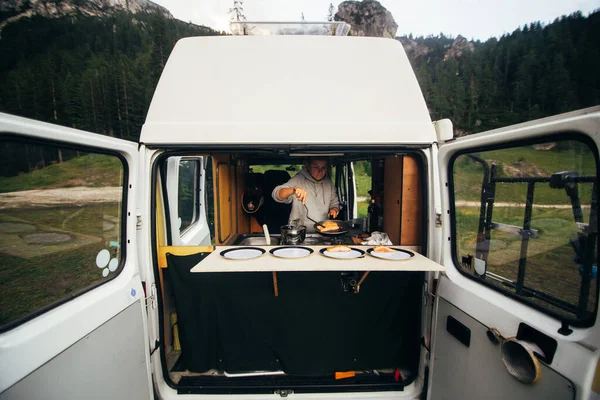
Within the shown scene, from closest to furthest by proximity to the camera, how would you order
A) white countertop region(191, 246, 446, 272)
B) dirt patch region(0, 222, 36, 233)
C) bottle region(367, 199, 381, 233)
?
white countertop region(191, 246, 446, 272), bottle region(367, 199, 381, 233), dirt patch region(0, 222, 36, 233)

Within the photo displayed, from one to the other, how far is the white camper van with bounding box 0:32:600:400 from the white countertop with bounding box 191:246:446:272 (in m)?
0.02

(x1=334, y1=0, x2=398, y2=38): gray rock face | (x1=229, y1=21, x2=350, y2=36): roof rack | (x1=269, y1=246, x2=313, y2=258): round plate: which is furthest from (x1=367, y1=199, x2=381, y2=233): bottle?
(x1=334, y1=0, x2=398, y2=38): gray rock face

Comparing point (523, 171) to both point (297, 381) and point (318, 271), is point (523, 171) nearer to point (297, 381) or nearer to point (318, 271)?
point (318, 271)

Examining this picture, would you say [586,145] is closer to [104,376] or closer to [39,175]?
[104,376]

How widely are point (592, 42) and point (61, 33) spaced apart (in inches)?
2949

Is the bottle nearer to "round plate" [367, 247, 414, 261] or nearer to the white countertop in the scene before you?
"round plate" [367, 247, 414, 261]

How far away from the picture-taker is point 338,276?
259cm

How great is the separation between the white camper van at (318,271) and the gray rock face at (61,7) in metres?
61.8

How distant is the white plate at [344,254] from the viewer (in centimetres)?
215

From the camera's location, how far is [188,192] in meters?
4.16

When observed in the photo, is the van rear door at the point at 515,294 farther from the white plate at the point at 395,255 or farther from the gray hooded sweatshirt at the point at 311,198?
the gray hooded sweatshirt at the point at 311,198

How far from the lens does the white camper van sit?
4.50 feet

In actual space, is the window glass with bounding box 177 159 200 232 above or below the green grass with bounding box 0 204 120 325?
above

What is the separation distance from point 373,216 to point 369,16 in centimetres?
8610
